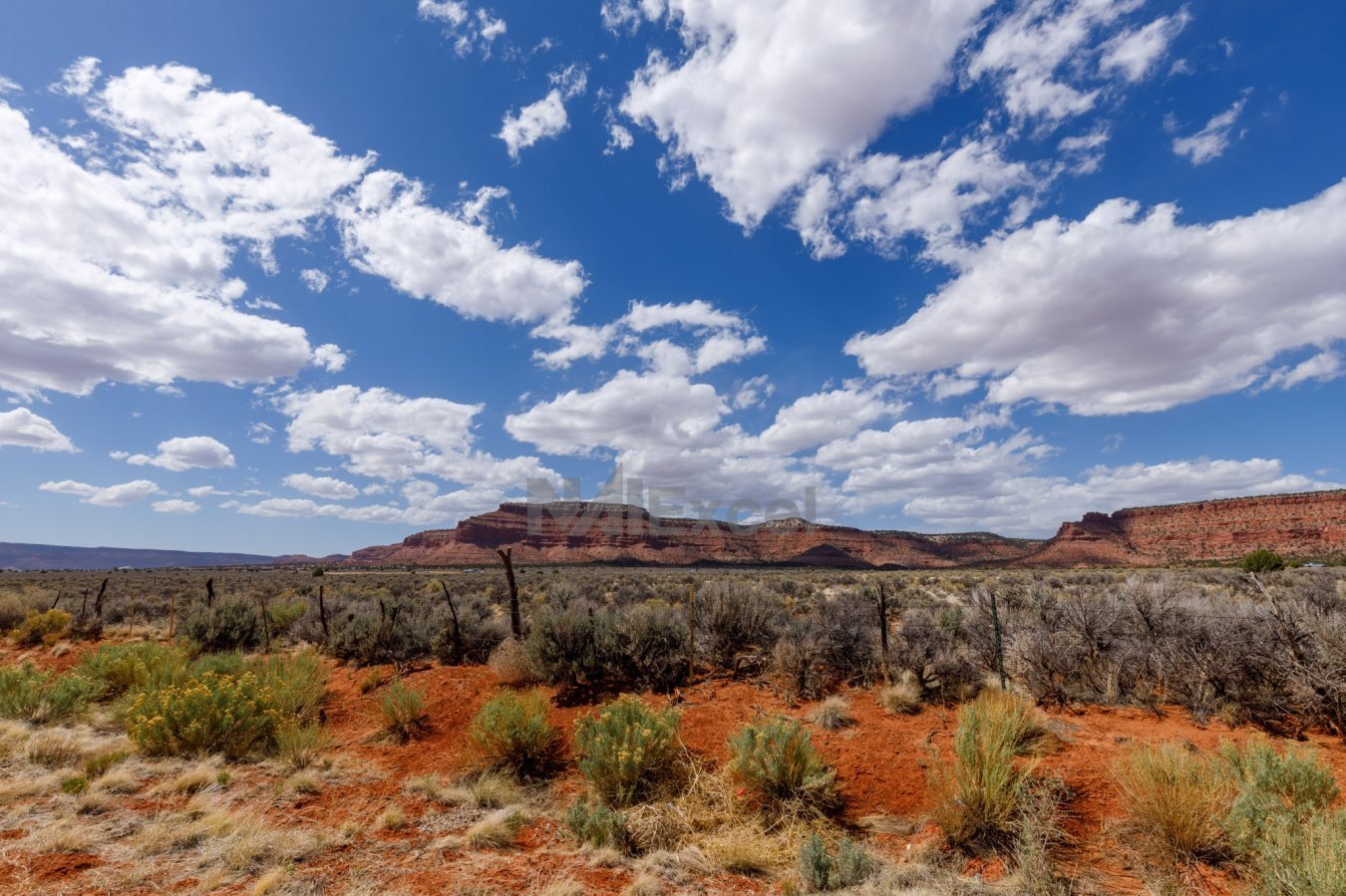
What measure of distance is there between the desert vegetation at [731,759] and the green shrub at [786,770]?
1.2 inches

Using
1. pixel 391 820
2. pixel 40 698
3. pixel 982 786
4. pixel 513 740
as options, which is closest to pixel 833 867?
pixel 982 786

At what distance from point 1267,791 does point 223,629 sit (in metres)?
20.9

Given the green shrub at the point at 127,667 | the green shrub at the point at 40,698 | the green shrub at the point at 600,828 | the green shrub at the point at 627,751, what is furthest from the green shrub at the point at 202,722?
the green shrub at the point at 600,828

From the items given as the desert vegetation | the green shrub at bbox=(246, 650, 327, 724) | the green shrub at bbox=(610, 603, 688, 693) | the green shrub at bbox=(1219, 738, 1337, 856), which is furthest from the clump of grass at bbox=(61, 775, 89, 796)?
the green shrub at bbox=(1219, 738, 1337, 856)

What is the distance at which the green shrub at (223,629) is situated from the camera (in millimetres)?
15984

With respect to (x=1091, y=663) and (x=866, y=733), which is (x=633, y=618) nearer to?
(x=866, y=733)

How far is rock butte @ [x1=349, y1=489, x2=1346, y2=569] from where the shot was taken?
89562 mm

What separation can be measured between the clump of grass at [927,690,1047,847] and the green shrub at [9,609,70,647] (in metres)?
25.4

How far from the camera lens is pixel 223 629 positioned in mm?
16266

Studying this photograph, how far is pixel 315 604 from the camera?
21500 millimetres

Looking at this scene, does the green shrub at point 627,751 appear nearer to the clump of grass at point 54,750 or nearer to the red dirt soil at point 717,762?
the red dirt soil at point 717,762

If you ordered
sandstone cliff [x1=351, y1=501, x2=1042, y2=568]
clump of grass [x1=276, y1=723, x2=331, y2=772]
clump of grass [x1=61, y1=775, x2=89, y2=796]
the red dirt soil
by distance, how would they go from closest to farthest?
the red dirt soil < clump of grass [x1=61, y1=775, x2=89, y2=796] < clump of grass [x1=276, y1=723, x2=331, y2=772] < sandstone cliff [x1=351, y1=501, x2=1042, y2=568]

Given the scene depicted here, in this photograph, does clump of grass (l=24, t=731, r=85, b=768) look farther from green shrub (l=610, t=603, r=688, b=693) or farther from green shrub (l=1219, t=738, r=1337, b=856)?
green shrub (l=1219, t=738, r=1337, b=856)

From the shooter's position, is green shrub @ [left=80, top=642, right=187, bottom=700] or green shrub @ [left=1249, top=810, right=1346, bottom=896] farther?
green shrub @ [left=80, top=642, right=187, bottom=700]
